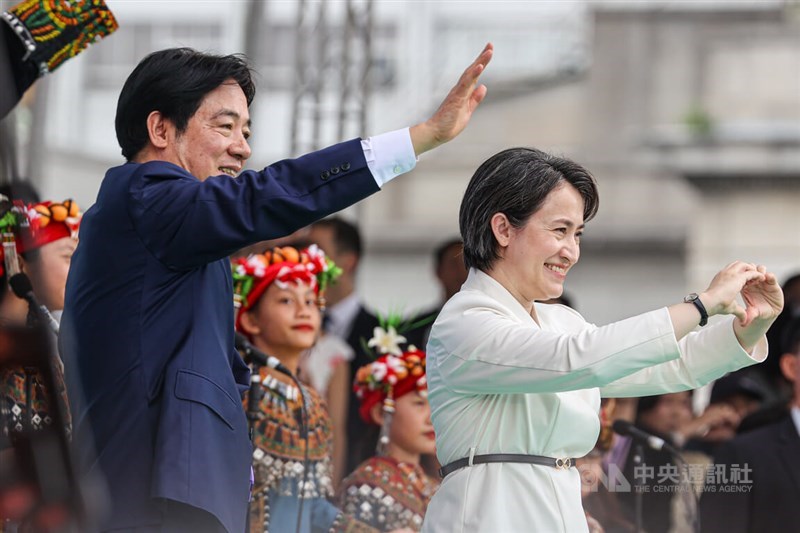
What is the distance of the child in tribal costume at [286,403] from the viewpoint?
15.3ft

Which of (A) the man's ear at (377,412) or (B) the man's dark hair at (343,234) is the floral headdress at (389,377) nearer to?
(A) the man's ear at (377,412)

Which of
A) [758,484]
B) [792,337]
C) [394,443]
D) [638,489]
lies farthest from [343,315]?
[758,484]

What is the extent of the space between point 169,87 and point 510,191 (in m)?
0.75

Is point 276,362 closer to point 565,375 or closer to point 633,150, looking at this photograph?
point 565,375

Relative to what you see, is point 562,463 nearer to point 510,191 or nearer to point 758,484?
point 510,191

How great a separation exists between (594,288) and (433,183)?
2049 mm

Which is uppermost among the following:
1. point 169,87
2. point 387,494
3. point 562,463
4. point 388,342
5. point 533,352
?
point 169,87

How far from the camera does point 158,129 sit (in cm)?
323

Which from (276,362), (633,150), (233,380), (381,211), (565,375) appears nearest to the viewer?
(565,375)

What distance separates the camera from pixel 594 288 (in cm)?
1477

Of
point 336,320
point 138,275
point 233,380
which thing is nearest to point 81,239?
point 138,275

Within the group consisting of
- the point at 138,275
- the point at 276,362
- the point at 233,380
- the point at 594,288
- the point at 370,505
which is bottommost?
the point at 594,288

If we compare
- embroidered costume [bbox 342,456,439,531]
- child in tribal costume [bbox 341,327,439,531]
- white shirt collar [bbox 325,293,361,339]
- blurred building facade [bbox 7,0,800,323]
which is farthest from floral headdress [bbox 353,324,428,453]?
blurred building facade [bbox 7,0,800,323]

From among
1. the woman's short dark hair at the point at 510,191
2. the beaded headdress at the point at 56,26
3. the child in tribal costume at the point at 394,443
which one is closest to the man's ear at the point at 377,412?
the child in tribal costume at the point at 394,443
